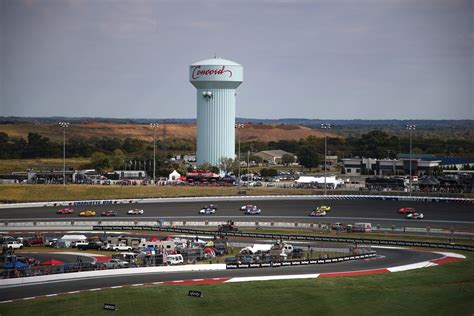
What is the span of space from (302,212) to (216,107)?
33.7 metres

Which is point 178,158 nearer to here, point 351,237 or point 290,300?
point 351,237

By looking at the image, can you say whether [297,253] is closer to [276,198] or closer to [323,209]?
[323,209]

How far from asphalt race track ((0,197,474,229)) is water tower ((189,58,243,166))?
26803 mm

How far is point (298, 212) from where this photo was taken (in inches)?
2293

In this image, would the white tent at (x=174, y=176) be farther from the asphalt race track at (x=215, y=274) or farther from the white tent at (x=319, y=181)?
the asphalt race track at (x=215, y=274)

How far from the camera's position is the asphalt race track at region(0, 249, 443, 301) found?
107ft

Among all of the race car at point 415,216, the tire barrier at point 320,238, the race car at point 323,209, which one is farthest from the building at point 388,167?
the tire barrier at point 320,238

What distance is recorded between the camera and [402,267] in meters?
38.2

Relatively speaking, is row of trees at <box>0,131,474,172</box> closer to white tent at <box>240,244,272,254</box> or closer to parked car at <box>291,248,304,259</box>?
white tent at <box>240,244,272,254</box>

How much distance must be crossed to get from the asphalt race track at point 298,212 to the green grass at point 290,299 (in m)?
17.3

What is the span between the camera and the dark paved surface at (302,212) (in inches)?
2153

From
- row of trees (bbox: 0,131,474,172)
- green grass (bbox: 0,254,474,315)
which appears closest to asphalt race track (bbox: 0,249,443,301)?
green grass (bbox: 0,254,474,315)

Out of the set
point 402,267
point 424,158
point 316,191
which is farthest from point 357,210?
point 424,158

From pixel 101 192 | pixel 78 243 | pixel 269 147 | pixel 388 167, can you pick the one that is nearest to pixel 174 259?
pixel 78 243
